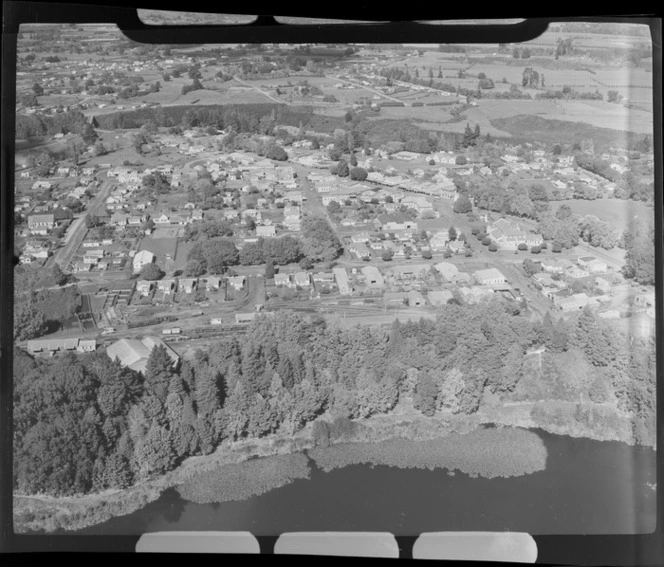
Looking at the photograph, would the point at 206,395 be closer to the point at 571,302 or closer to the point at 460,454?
the point at 460,454

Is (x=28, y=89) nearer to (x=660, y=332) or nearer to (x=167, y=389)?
(x=167, y=389)

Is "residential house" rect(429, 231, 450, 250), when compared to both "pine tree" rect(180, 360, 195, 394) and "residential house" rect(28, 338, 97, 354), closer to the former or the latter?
"pine tree" rect(180, 360, 195, 394)

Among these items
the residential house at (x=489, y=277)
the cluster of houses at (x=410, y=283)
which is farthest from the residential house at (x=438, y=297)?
the residential house at (x=489, y=277)

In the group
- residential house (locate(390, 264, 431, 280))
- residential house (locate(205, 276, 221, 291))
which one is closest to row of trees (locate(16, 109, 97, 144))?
residential house (locate(205, 276, 221, 291))

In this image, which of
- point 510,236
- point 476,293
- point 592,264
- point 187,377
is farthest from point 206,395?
point 592,264

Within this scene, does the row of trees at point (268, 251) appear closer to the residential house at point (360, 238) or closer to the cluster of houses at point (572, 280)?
the residential house at point (360, 238)

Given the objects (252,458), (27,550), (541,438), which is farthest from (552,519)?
(27,550)
